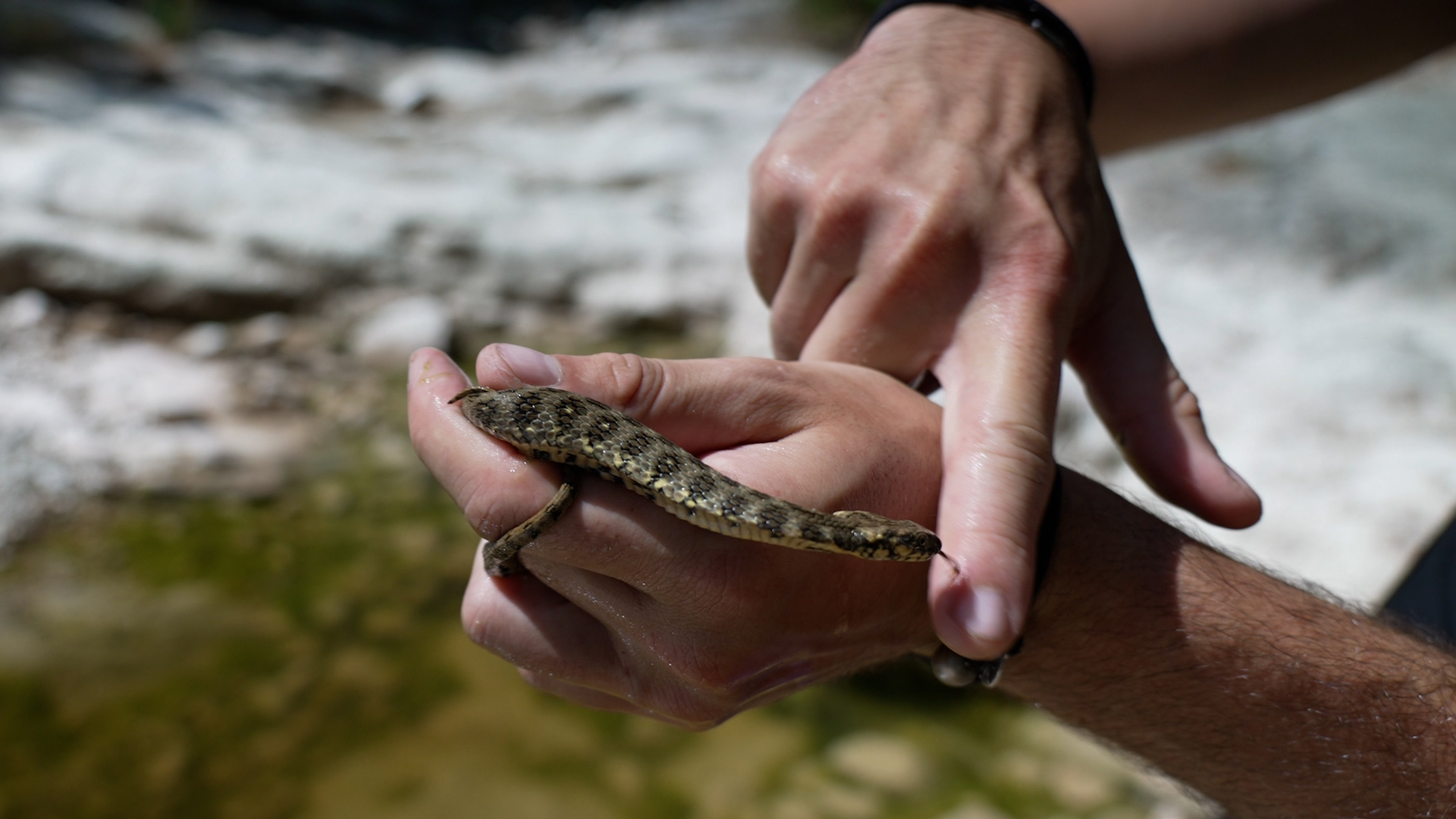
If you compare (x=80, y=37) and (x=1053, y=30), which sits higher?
(x=1053, y=30)

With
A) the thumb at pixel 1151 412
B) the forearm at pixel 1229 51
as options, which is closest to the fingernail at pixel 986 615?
the thumb at pixel 1151 412

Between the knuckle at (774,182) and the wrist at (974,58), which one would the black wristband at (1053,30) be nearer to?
the wrist at (974,58)

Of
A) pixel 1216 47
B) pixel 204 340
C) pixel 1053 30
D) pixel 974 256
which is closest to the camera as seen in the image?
pixel 974 256

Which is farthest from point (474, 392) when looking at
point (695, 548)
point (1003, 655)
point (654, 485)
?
point (1003, 655)

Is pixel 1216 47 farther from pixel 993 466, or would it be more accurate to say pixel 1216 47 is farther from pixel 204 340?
pixel 204 340

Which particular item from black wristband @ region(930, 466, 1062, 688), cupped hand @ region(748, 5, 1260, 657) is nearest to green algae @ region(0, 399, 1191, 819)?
black wristband @ region(930, 466, 1062, 688)

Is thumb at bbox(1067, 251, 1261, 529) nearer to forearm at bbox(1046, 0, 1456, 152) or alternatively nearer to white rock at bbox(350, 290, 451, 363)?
forearm at bbox(1046, 0, 1456, 152)

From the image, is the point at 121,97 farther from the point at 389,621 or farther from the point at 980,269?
the point at 980,269
